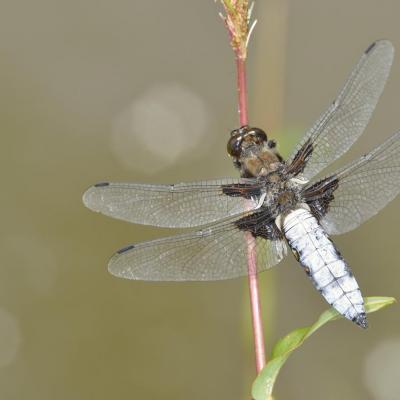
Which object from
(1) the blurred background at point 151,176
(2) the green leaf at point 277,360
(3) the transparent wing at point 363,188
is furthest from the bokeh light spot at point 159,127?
(2) the green leaf at point 277,360

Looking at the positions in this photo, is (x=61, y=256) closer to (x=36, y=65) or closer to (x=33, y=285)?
(x=33, y=285)

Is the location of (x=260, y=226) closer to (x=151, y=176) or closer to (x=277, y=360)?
(x=277, y=360)

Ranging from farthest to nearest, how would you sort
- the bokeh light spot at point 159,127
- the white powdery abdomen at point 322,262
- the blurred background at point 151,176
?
the bokeh light spot at point 159,127
the blurred background at point 151,176
the white powdery abdomen at point 322,262

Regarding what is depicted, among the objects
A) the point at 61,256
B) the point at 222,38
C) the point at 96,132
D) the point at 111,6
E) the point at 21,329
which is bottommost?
the point at 21,329

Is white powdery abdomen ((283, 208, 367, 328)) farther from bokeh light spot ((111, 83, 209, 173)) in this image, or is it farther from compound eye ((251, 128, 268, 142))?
bokeh light spot ((111, 83, 209, 173))

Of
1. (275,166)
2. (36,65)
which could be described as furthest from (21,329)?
(275,166)

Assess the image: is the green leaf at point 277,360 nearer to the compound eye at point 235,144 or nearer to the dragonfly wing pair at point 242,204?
the dragonfly wing pair at point 242,204

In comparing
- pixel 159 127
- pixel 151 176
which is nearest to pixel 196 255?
pixel 151 176
